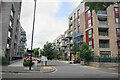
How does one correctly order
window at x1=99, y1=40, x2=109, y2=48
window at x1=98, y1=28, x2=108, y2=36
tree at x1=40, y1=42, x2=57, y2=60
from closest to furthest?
1. tree at x1=40, y1=42, x2=57, y2=60
2. window at x1=99, y1=40, x2=109, y2=48
3. window at x1=98, y1=28, x2=108, y2=36

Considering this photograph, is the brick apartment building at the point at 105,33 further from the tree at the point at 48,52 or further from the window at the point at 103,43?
the tree at the point at 48,52

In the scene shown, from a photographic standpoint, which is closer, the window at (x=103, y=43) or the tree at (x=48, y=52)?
the tree at (x=48, y=52)

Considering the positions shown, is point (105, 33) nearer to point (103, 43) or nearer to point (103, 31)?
point (103, 31)

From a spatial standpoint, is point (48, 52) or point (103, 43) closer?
point (48, 52)

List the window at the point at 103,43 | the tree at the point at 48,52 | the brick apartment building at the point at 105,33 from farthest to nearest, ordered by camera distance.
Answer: the window at the point at 103,43 → the brick apartment building at the point at 105,33 → the tree at the point at 48,52

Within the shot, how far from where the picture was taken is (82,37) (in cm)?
3706

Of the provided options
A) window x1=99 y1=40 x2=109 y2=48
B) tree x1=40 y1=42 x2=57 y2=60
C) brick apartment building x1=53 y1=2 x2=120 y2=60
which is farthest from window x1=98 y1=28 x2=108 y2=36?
tree x1=40 y1=42 x2=57 y2=60

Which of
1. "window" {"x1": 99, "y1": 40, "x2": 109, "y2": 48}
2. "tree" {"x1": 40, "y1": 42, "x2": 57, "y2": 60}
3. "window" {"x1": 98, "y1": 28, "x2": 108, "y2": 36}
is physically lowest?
"tree" {"x1": 40, "y1": 42, "x2": 57, "y2": 60}

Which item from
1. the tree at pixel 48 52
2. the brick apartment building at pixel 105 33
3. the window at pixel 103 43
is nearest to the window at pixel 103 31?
the brick apartment building at pixel 105 33

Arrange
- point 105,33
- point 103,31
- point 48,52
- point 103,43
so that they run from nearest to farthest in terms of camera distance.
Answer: point 48,52, point 103,43, point 105,33, point 103,31

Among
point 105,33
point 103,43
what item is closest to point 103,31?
point 105,33

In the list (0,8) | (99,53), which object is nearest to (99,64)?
(99,53)

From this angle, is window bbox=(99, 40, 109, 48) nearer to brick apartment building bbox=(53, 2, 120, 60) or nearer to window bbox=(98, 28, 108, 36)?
brick apartment building bbox=(53, 2, 120, 60)

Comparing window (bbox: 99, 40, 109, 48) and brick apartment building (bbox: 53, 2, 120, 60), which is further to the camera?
window (bbox: 99, 40, 109, 48)
